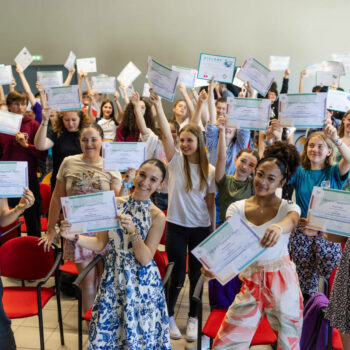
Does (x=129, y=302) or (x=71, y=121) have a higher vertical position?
(x=71, y=121)

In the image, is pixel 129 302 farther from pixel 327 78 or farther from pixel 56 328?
pixel 327 78

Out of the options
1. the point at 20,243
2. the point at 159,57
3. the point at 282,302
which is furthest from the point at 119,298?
the point at 159,57

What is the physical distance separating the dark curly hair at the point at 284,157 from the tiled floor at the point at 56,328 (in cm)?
A: 153

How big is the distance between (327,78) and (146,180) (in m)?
3.82

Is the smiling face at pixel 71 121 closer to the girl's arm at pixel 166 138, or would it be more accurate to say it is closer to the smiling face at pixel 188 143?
the girl's arm at pixel 166 138

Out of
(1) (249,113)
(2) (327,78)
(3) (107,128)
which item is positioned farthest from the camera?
(3) (107,128)

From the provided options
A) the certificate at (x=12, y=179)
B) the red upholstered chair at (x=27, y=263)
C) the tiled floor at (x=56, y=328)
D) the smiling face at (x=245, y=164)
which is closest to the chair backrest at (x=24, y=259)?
the red upholstered chair at (x=27, y=263)

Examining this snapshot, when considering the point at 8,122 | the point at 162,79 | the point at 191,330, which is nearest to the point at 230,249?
the point at 191,330

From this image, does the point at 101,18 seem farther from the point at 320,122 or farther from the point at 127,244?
the point at 127,244

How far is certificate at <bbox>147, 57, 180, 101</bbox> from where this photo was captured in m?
3.04

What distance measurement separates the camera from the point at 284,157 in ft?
7.33

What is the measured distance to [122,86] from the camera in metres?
5.41

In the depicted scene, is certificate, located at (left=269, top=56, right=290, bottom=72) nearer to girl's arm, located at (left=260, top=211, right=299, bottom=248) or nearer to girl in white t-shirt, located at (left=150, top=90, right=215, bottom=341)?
girl in white t-shirt, located at (left=150, top=90, right=215, bottom=341)

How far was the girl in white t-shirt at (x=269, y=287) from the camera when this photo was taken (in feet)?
6.40
